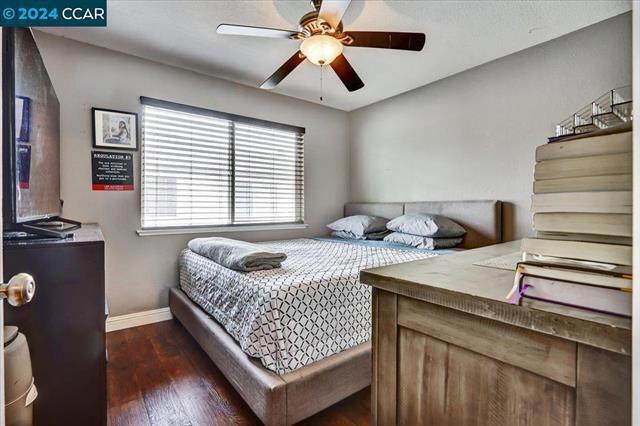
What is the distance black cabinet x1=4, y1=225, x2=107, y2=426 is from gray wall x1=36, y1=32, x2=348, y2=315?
1.69 metres

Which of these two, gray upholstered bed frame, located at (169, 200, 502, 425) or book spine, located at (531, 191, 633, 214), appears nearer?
book spine, located at (531, 191, 633, 214)

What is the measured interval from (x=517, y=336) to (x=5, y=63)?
1690 mm

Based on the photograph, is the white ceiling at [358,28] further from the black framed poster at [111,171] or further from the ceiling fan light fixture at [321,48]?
the black framed poster at [111,171]

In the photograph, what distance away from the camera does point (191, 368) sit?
2039 millimetres

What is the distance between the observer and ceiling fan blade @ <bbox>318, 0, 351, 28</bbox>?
62.6 inches

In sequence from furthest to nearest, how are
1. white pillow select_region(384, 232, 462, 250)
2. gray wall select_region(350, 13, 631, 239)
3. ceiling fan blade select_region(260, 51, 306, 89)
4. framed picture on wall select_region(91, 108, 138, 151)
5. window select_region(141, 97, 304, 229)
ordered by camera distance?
window select_region(141, 97, 304, 229), white pillow select_region(384, 232, 462, 250), framed picture on wall select_region(91, 108, 138, 151), gray wall select_region(350, 13, 631, 239), ceiling fan blade select_region(260, 51, 306, 89)

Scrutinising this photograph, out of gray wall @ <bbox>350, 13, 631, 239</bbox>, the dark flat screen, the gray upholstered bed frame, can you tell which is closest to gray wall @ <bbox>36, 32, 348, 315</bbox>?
the dark flat screen

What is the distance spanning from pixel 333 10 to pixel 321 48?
0.78 ft

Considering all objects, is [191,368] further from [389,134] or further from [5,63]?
[389,134]

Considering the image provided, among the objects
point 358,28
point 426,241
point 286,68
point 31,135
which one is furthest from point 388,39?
point 31,135

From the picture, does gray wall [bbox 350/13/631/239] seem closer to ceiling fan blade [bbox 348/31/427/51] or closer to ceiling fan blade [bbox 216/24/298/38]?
ceiling fan blade [bbox 348/31/427/51]

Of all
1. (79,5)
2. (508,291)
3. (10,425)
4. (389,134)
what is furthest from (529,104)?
(10,425)

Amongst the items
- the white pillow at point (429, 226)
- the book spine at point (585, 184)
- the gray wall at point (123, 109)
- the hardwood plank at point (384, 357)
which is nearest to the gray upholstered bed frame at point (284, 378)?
the hardwood plank at point (384, 357)

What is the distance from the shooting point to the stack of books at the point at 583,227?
0.41 meters
